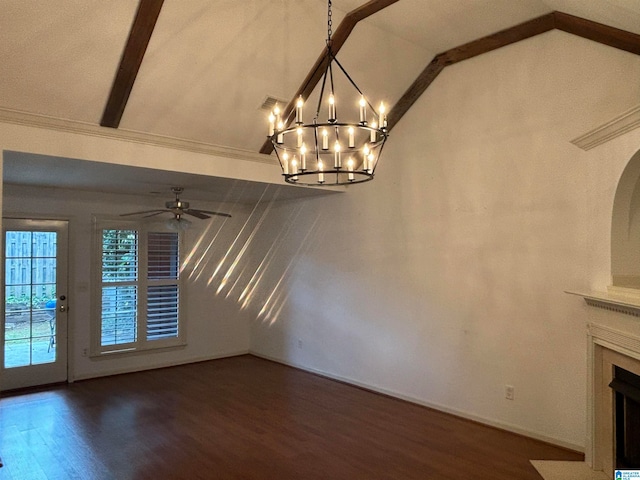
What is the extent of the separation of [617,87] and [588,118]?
0.29 m

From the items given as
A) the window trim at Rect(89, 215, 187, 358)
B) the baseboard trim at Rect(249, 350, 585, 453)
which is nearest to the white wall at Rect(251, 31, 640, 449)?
the baseboard trim at Rect(249, 350, 585, 453)

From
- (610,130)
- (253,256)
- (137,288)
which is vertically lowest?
(137,288)

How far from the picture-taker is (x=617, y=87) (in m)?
3.58

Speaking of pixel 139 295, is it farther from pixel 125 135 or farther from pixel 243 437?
pixel 243 437

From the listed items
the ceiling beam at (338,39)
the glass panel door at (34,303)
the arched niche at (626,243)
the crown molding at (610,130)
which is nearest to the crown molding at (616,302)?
the arched niche at (626,243)

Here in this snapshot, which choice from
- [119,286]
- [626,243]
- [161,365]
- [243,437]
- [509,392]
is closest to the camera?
[626,243]

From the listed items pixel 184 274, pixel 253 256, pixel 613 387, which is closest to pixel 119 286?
pixel 184 274

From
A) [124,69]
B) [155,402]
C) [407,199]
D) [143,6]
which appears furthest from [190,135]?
[155,402]

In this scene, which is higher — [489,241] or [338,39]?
[338,39]

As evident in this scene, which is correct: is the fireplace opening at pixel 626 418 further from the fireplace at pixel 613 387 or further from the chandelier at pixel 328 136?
the chandelier at pixel 328 136

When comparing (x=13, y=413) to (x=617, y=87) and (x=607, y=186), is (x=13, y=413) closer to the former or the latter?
(x=607, y=186)

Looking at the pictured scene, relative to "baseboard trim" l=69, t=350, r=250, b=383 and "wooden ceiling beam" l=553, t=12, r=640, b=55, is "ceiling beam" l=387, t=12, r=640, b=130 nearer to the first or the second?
"wooden ceiling beam" l=553, t=12, r=640, b=55

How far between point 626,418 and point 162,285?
18.8ft

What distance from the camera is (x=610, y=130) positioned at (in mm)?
3188
